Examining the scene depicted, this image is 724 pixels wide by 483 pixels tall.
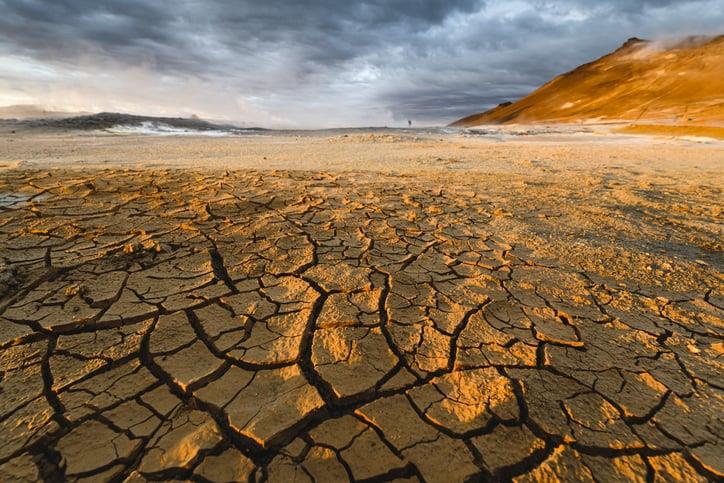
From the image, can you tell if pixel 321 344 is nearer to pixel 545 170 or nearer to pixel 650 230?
pixel 650 230

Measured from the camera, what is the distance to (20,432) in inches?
45.1

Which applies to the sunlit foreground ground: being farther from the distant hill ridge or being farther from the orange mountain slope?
the orange mountain slope

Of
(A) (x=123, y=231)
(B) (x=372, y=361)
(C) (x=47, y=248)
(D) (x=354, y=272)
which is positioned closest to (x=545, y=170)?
(D) (x=354, y=272)

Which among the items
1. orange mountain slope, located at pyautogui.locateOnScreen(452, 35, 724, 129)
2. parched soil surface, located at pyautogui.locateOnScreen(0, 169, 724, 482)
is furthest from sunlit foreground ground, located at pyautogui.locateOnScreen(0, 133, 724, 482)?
orange mountain slope, located at pyautogui.locateOnScreen(452, 35, 724, 129)

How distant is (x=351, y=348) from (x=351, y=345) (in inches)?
0.8

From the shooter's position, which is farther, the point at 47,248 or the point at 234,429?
the point at 47,248

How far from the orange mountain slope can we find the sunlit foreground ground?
3346cm

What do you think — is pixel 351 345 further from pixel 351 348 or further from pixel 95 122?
pixel 95 122

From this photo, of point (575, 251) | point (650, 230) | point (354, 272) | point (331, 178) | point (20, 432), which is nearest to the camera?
point (20, 432)

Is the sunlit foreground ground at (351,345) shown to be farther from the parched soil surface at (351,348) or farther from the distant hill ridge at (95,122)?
the distant hill ridge at (95,122)

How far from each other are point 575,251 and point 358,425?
91.3 inches

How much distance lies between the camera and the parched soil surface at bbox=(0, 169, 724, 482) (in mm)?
1122

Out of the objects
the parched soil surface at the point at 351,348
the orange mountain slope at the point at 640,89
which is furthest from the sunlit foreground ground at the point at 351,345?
the orange mountain slope at the point at 640,89

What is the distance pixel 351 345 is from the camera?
1.62 m
